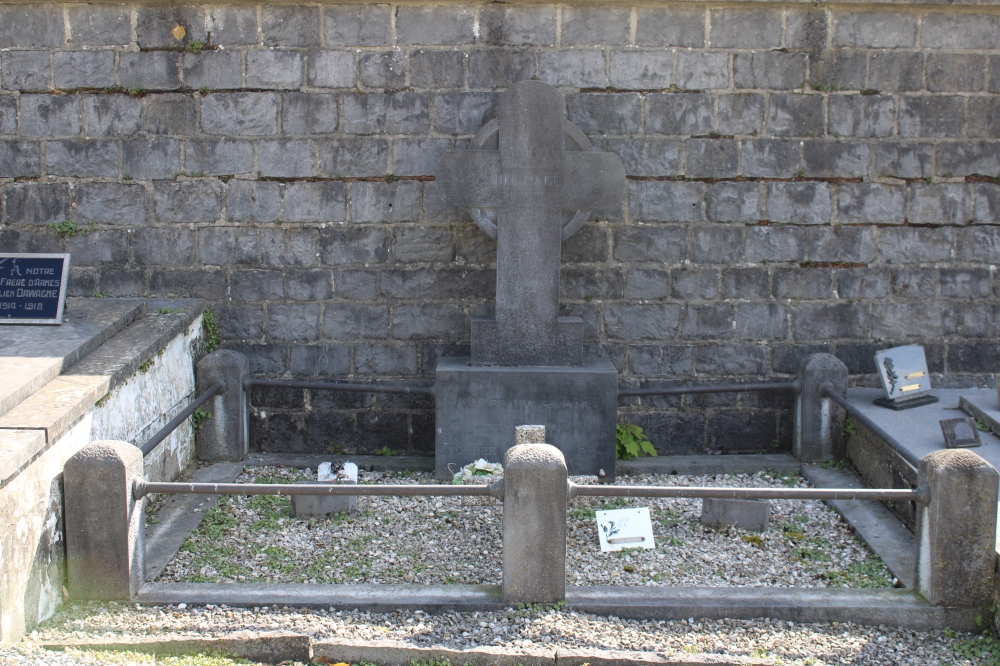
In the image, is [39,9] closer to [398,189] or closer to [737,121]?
[398,189]

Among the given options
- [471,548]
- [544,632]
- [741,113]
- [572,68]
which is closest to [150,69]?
[572,68]

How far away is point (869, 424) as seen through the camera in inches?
208

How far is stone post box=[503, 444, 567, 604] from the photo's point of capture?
12.8 feet

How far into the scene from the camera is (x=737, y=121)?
19.7ft

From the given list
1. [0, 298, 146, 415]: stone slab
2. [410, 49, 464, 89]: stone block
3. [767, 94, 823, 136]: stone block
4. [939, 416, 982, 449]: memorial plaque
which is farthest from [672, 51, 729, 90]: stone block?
[0, 298, 146, 415]: stone slab

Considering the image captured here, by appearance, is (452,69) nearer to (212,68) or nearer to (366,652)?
(212,68)

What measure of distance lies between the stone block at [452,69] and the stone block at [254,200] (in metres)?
1.18

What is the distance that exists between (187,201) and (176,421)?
171 centimetres

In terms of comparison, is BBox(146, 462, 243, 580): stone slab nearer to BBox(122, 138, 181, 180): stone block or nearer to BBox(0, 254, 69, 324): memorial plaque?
BBox(0, 254, 69, 324): memorial plaque

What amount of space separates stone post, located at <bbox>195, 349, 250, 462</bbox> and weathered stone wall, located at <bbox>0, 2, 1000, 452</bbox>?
0.29m

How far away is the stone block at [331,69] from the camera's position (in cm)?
593

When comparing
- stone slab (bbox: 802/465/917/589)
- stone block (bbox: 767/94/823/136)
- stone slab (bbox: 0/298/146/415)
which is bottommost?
stone slab (bbox: 802/465/917/589)

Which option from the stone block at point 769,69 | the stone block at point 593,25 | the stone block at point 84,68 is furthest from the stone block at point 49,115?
the stone block at point 769,69

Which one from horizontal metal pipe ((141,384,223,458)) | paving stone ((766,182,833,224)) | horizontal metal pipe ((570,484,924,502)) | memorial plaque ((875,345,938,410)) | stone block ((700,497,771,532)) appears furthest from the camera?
paving stone ((766,182,833,224))
